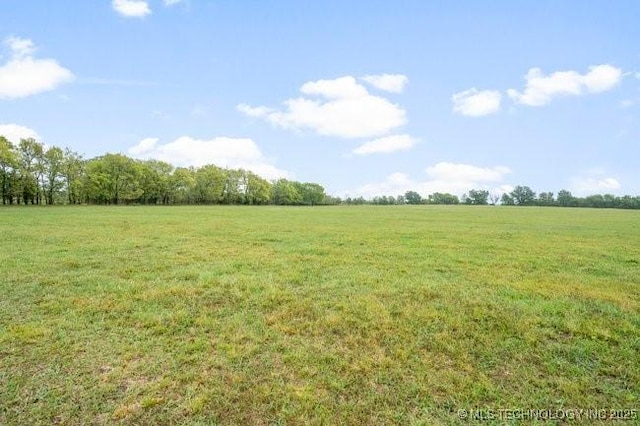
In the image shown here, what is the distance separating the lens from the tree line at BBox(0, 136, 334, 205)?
209ft

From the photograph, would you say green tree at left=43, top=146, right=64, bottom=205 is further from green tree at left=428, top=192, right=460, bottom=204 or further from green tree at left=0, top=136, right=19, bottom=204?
green tree at left=428, top=192, right=460, bottom=204

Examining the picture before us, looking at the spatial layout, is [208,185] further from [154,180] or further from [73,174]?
[73,174]

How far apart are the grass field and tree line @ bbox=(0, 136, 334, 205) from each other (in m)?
67.0

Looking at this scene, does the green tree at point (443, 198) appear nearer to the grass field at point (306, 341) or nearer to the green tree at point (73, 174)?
the green tree at point (73, 174)

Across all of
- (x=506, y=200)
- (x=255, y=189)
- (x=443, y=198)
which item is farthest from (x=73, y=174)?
(x=506, y=200)

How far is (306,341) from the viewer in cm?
557

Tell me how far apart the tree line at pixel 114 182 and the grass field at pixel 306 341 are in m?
67.0

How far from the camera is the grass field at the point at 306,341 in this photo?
404 cm

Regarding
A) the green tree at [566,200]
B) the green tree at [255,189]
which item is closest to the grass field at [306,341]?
the green tree at [255,189]

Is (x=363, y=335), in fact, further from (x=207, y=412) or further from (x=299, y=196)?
(x=299, y=196)

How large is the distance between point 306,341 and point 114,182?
88865 mm

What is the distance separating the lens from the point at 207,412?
387cm

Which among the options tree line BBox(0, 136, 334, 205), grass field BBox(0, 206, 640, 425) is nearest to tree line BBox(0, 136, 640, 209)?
tree line BBox(0, 136, 334, 205)

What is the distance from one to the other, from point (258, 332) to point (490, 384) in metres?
3.60
